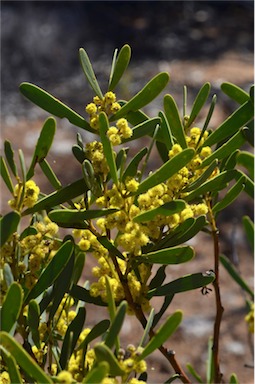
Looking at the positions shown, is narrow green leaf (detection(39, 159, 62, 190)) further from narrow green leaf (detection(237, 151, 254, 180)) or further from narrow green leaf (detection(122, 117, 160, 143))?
narrow green leaf (detection(237, 151, 254, 180))

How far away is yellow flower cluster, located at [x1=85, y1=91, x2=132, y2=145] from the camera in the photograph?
2.40 feet

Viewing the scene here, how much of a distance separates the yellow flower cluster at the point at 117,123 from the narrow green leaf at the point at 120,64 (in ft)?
0.07

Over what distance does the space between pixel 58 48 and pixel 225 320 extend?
1.77 meters

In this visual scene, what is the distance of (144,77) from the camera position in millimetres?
3053

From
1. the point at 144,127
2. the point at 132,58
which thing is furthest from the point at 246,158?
the point at 132,58

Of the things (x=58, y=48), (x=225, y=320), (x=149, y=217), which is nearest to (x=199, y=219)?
(x=149, y=217)

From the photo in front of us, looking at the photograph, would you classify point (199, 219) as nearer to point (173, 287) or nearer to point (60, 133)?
point (173, 287)

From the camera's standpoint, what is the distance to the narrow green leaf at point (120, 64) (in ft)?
2.53

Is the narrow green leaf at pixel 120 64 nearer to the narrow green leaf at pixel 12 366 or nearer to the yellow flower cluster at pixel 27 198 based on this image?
the yellow flower cluster at pixel 27 198

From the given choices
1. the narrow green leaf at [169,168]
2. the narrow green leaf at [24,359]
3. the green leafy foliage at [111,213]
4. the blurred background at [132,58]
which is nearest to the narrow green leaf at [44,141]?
the green leafy foliage at [111,213]

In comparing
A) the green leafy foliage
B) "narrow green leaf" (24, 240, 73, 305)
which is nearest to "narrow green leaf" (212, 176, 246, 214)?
the green leafy foliage

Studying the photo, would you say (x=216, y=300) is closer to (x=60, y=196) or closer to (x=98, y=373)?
(x=60, y=196)

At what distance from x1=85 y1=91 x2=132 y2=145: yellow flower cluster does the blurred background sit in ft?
4.49

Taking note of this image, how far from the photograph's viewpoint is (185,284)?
0.77m
